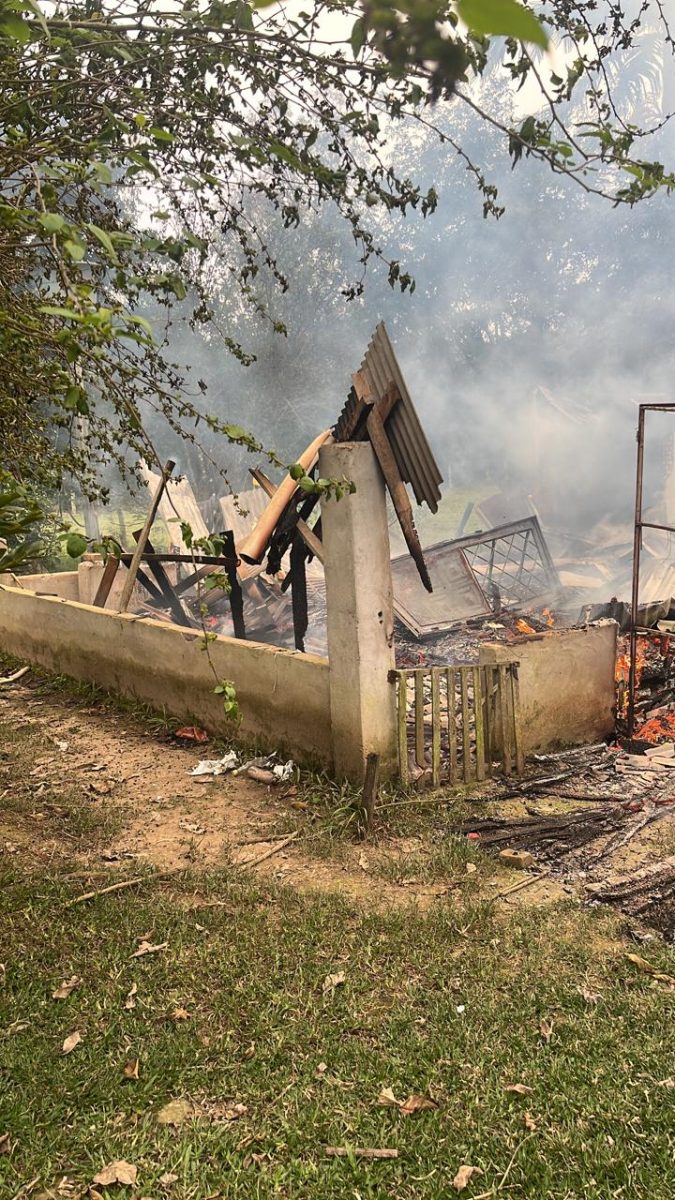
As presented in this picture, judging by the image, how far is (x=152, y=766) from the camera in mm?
7887

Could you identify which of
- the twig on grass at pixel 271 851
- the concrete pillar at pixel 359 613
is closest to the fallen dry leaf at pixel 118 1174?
the twig on grass at pixel 271 851

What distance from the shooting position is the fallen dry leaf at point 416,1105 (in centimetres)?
351

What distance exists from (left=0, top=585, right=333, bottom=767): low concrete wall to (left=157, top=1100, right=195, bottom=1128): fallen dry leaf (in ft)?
12.3

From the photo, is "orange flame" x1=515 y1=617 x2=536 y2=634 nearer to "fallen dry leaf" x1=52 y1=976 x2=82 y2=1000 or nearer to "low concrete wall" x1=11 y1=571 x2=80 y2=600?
"low concrete wall" x1=11 y1=571 x2=80 y2=600

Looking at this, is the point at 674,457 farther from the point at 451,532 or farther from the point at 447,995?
the point at 447,995

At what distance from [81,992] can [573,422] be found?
2293 cm

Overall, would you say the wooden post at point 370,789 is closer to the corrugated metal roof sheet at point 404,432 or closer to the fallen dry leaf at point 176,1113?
the corrugated metal roof sheet at point 404,432

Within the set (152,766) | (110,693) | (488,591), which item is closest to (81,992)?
(152,766)

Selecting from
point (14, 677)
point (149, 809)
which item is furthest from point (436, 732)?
point (14, 677)

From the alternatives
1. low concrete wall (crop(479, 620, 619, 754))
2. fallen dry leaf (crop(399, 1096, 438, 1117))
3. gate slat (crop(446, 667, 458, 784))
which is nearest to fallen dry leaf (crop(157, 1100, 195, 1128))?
fallen dry leaf (crop(399, 1096, 438, 1117))

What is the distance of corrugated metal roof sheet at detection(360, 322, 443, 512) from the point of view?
263 inches

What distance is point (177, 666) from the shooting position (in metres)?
8.73

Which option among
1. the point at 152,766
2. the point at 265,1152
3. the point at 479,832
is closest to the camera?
the point at 265,1152

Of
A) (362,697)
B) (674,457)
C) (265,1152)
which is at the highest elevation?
(674,457)
